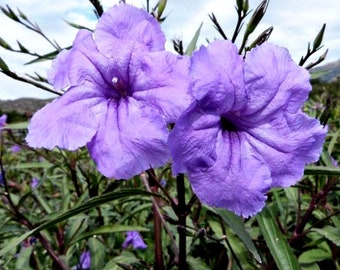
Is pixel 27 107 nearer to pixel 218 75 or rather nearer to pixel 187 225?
pixel 187 225

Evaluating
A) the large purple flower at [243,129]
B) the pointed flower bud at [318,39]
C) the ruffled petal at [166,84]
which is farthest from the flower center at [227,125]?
the pointed flower bud at [318,39]

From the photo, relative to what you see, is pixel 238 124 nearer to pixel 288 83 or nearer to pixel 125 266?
pixel 288 83

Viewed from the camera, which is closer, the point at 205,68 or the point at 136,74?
the point at 205,68

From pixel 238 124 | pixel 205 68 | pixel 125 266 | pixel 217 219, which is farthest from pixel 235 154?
pixel 217 219

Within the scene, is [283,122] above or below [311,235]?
above

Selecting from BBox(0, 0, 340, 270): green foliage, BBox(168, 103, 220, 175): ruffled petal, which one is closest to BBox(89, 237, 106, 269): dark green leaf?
BBox(0, 0, 340, 270): green foliage

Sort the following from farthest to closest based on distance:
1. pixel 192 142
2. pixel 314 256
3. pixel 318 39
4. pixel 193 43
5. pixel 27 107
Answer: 1. pixel 27 107
2. pixel 314 256
3. pixel 193 43
4. pixel 318 39
5. pixel 192 142

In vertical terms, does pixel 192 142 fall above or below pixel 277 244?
above

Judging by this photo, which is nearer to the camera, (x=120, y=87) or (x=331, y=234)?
(x=120, y=87)

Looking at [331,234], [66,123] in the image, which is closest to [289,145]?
[66,123]
